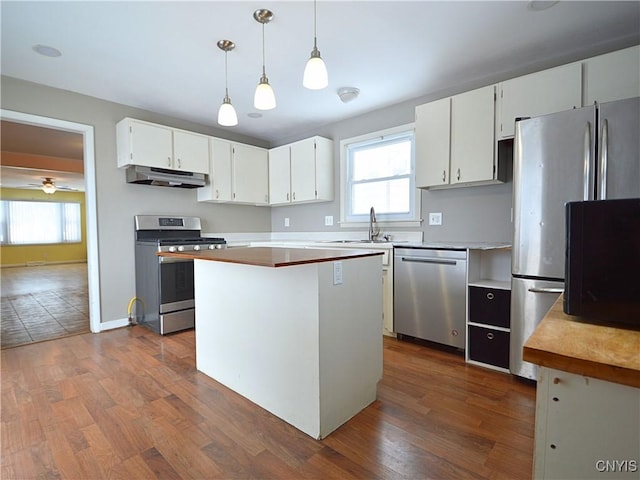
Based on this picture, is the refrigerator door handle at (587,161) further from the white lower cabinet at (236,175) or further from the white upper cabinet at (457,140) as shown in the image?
the white lower cabinet at (236,175)

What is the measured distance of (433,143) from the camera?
9.71 feet

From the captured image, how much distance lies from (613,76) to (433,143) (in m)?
1.24

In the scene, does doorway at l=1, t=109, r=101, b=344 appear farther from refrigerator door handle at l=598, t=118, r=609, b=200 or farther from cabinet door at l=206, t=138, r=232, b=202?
refrigerator door handle at l=598, t=118, r=609, b=200

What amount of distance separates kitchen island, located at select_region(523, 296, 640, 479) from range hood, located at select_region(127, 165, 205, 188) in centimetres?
368

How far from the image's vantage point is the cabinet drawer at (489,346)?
234 centimetres

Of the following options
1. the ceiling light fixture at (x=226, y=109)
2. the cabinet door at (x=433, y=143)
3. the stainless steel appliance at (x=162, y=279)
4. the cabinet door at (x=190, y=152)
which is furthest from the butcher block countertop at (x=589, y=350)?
the cabinet door at (x=190, y=152)

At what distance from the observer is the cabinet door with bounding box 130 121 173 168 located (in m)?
3.33

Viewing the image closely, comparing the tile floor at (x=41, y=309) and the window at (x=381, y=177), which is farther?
the window at (x=381, y=177)

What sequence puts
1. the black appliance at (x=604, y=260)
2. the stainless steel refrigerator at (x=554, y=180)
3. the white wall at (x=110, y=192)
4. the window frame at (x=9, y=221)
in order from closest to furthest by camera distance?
the black appliance at (x=604, y=260) → the stainless steel refrigerator at (x=554, y=180) → the white wall at (x=110, y=192) → the window frame at (x=9, y=221)

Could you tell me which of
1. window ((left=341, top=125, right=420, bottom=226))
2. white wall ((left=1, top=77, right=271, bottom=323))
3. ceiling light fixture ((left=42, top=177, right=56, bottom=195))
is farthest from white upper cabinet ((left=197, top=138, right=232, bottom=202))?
ceiling light fixture ((left=42, top=177, right=56, bottom=195))

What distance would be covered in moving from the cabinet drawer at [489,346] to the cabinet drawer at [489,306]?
0.07m

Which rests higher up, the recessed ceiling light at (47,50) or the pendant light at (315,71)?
the recessed ceiling light at (47,50)

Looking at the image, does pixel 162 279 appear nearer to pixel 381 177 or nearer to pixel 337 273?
pixel 337 273

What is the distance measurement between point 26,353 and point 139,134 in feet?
7.39
